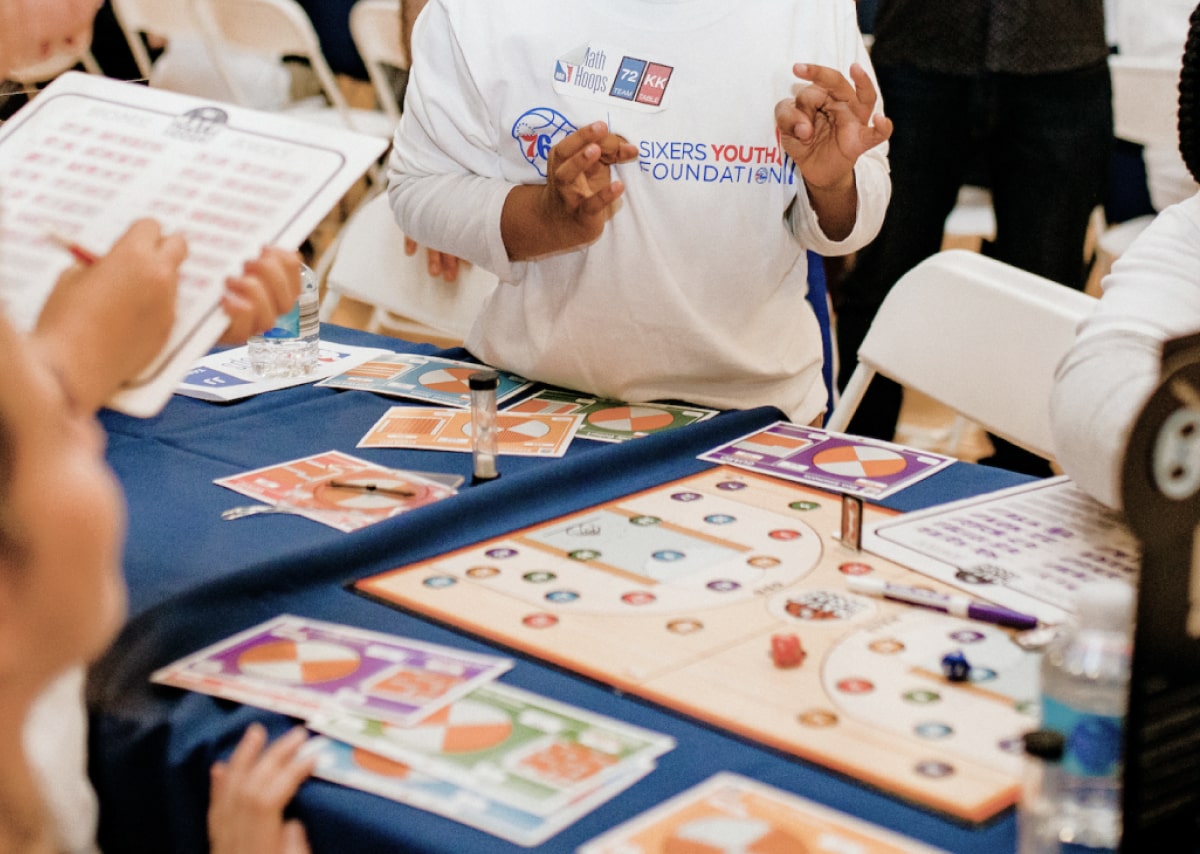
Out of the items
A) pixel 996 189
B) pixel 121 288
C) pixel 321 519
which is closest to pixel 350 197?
pixel 996 189

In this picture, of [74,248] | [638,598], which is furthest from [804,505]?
[74,248]

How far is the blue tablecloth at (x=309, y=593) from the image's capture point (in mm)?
871

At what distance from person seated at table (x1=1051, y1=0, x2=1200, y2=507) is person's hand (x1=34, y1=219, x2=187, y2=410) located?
827 millimetres

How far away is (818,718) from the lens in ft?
3.12

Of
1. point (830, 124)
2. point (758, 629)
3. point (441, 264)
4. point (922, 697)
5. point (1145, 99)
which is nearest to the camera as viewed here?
point (922, 697)

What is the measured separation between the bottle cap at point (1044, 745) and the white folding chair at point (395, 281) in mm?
1604

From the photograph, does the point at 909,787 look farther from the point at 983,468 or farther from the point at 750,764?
the point at 983,468

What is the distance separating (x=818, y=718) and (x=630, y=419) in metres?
0.74

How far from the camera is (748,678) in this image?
3.31ft

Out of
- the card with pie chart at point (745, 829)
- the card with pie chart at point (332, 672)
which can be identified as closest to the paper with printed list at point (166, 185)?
the card with pie chart at point (332, 672)

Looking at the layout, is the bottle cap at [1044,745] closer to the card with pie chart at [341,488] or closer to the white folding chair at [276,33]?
the card with pie chart at [341,488]

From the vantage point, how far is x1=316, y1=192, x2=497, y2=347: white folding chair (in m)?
2.27

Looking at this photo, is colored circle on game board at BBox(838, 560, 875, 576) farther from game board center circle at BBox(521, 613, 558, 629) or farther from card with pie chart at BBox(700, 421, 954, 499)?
game board center circle at BBox(521, 613, 558, 629)

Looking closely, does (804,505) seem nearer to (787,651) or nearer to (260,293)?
(787,651)
